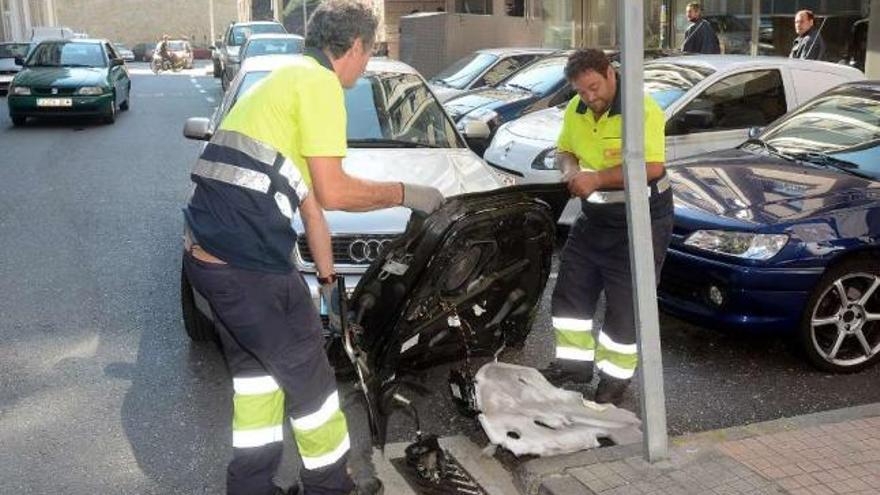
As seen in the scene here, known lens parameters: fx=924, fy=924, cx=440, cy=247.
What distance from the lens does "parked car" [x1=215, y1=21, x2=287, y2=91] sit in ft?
74.9

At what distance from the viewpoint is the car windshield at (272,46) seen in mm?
18984

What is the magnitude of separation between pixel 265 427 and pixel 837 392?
10.4 ft

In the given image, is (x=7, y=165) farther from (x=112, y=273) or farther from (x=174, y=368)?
(x=174, y=368)

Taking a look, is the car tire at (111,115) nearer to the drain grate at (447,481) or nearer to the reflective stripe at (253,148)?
the drain grate at (447,481)

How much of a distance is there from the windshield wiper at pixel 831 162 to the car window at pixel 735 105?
67.9 inches

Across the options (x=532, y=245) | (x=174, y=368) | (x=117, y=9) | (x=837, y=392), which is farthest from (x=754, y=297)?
(x=117, y=9)

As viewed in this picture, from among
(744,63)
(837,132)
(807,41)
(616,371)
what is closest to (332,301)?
(616,371)

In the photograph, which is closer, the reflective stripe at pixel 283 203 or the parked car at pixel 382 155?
the reflective stripe at pixel 283 203

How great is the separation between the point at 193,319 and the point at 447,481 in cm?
213

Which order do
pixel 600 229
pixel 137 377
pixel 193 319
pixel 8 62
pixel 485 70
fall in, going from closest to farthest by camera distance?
pixel 600 229 < pixel 137 377 < pixel 193 319 < pixel 485 70 < pixel 8 62

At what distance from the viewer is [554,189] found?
14.4 feet

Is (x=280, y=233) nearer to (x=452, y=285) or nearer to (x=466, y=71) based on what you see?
(x=452, y=285)

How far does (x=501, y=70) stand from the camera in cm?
1288

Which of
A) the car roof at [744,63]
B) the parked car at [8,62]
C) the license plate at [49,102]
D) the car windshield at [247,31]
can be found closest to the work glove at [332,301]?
the car roof at [744,63]
